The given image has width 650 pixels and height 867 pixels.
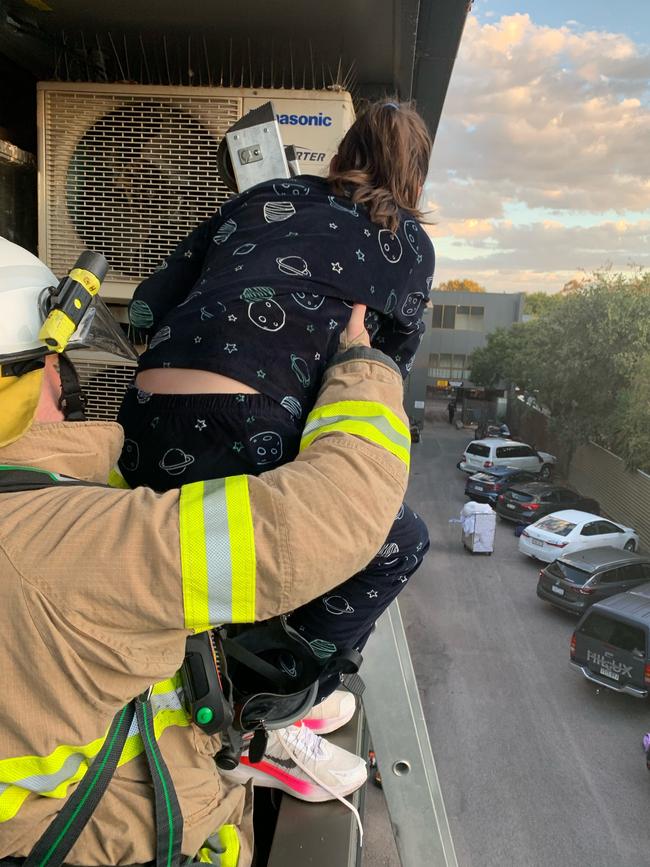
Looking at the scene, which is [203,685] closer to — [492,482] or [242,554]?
[242,554]

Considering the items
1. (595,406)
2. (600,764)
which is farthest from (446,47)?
(595,406)

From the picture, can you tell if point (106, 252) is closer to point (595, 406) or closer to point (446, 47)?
point (446, 47)

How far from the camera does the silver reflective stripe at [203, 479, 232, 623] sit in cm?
53

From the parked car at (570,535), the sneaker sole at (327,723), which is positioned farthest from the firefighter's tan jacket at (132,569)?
the parked car at (570,535)

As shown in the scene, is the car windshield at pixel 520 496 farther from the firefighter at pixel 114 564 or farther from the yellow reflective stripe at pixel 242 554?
the yellow reflective stripe at pixel 242 554

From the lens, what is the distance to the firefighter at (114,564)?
20.2 inches

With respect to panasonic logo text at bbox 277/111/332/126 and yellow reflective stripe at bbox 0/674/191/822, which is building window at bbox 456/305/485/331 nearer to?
panasonic logo text at bbox 277/111/332/126

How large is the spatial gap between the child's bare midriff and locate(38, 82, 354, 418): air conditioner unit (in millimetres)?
879

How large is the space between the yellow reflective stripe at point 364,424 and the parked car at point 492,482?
13.3ft

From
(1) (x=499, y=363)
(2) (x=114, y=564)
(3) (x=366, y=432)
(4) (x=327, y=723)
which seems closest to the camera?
(2) (x=114, y=564)

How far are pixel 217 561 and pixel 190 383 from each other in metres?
0.29

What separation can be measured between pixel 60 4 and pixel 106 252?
0.51m

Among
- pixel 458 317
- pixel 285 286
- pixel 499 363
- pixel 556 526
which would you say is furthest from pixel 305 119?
pixel 458 317

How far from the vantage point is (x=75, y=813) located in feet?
2.08
